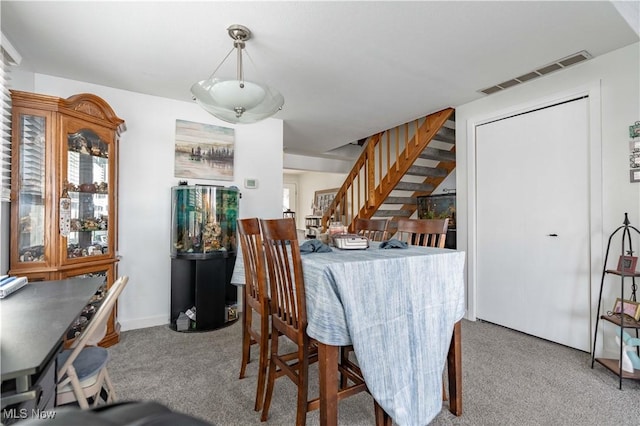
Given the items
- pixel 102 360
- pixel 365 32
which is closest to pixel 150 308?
pixel 102 360

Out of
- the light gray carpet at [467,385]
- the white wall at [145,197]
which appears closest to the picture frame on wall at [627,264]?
the light gray carpet at [467,385]

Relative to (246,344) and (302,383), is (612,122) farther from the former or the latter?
(246,344)

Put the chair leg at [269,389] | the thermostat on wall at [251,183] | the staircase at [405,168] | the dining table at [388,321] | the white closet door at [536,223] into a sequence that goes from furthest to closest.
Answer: the staircase at [405,168]
the thermostat on wall at [251,183]
the white closet door at [536,223]
the chair leg at [269,389]
the dining table at [388,321]

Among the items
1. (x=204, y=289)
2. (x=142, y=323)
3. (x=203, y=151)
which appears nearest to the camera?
(x=204, y=289)

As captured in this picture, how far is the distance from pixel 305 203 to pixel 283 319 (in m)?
7.21

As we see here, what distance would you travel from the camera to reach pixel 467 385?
211 cm

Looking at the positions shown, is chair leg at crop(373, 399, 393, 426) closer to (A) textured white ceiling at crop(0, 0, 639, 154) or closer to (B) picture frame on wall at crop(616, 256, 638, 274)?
(B) picture frame on wall at crop(616, 256, 638, 274)

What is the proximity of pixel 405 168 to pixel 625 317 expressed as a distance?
8.94ft

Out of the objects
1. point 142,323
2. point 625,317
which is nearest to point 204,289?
point 142,323

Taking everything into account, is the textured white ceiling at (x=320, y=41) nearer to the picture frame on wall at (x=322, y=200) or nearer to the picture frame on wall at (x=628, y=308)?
the picture frame on wall at (x=628, y=308)

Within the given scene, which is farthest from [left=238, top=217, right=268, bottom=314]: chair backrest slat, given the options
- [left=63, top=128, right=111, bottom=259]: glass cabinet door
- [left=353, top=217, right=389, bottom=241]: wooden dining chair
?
[left=63, top=128, right=111, bottom=259]: glass cabinet door

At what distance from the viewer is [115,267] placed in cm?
296

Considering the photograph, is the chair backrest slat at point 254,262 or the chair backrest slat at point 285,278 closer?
the chair backrest slat at point 285,278

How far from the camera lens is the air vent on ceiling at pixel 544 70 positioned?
255cm
